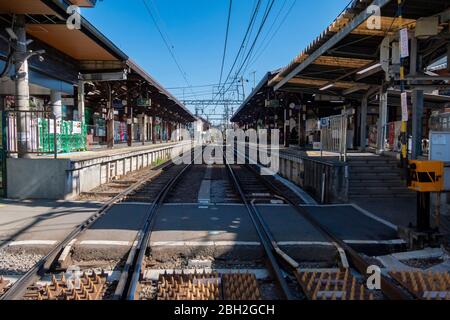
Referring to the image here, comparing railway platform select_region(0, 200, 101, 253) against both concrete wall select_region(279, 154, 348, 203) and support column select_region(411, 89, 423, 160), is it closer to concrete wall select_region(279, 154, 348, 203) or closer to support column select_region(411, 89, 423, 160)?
concrete wall select_region(279, 154, 348, 203)

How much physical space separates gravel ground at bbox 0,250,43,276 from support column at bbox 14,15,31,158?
539 cm

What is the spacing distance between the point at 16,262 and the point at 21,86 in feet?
21.2

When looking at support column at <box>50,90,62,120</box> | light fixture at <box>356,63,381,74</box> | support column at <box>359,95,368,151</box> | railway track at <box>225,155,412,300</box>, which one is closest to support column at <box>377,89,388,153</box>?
light fixture at <box>356,63,381,74</box>

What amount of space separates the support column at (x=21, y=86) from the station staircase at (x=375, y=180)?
29.0 feet

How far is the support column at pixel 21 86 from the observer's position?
1085 cm

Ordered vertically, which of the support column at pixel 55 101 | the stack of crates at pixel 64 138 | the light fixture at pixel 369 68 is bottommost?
the stack of crates at pixel 64 138

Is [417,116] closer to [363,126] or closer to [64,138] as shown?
[363,126]

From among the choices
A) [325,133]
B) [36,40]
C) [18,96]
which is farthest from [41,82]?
[325,133]

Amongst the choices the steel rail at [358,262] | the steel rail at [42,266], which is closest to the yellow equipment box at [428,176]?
the steel rail at [358,262]

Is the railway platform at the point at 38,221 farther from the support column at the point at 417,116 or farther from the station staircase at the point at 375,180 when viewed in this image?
the support column at the point at 417,116

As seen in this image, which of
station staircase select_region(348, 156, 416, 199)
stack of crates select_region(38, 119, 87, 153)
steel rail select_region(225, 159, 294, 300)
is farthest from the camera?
stack of crates select_region(38, 119, 87, 153)

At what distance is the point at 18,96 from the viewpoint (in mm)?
10984

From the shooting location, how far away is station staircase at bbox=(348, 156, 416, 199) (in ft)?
36.3

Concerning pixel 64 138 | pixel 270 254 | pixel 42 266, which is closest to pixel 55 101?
pixel 64 138
